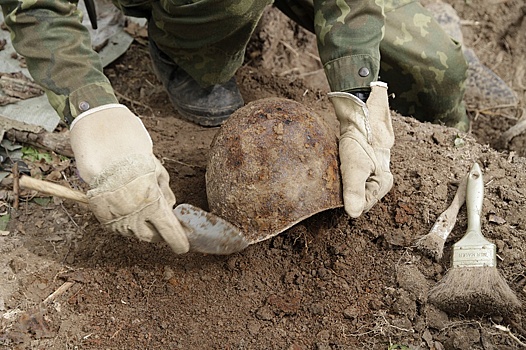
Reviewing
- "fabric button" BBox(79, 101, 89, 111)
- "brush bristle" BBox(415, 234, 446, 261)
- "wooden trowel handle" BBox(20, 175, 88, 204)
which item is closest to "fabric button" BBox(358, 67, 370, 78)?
"brush bristle" BBox(415, 234, 446, 261)

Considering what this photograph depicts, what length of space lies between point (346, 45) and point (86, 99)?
1.08m

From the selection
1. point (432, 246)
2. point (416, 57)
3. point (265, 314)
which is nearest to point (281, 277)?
point (265, 314)

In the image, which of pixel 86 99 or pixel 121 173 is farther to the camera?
pixel 86 99

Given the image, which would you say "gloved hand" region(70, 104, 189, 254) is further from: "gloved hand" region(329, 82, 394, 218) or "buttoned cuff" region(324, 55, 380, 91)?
"buttoned cuff" region(324, 55, 380, 91)

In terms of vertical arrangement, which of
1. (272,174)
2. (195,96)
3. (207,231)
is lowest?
(195,96)

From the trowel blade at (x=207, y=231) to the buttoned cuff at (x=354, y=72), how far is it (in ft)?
2.60

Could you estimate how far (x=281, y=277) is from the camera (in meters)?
2.40

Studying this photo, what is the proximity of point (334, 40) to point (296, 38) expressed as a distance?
1.79m

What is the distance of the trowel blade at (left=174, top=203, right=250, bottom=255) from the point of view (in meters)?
2.18

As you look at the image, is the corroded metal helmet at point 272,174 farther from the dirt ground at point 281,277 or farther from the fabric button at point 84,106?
the fabric button at point 84,106

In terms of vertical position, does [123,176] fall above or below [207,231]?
above

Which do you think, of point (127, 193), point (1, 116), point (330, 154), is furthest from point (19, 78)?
point (330, 154)

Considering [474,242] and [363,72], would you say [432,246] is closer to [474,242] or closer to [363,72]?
[474,242]

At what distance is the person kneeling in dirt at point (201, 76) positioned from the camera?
7.03ft
